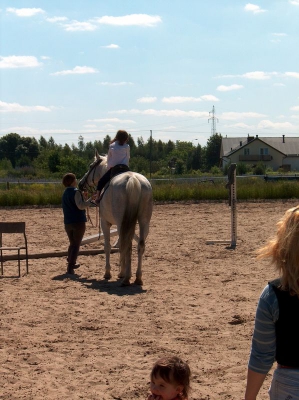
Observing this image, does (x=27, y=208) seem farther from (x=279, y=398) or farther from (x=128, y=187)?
(x=279, y=398)

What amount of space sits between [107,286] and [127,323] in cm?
254

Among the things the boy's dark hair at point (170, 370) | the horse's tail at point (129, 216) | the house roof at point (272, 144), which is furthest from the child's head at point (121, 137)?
the house roof at point (272, 144)

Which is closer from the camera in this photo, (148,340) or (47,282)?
(148,340)

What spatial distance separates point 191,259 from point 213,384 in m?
7.29

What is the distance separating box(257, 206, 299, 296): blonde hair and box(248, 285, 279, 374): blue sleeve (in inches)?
3.8

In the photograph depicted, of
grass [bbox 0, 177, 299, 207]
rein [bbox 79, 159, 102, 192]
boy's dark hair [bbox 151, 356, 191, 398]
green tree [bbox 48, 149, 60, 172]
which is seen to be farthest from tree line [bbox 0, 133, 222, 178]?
boy's dark hair [bbox 151, 356, 191, 398]

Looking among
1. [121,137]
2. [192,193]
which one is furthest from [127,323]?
[192,193]

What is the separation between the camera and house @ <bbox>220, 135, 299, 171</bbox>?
98.9 m

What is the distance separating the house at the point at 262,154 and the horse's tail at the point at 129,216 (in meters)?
88.2

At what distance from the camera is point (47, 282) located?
1029cm

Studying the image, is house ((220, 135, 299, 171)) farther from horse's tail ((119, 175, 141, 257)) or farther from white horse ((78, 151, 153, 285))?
horse's tail ((119, 175, 141, 257))

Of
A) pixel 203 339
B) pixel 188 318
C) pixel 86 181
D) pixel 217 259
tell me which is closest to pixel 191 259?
pixel 217 259

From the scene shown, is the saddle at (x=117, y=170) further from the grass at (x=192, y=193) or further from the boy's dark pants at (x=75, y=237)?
the grass at (x=192, y=193)

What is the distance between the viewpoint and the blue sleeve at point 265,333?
288 centimetres
